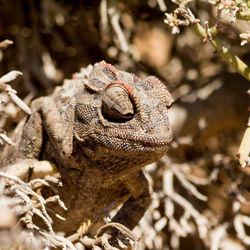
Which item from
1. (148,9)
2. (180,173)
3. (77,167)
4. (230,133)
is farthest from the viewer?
(230,133)

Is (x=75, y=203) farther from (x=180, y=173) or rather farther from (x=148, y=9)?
(x=148, y=9)

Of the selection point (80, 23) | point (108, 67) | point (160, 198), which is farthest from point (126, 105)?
point (80, 23)

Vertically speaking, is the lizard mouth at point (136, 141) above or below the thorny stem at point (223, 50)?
below

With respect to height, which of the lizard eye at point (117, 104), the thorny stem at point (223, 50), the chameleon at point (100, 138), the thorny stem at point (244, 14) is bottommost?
the chameleon at point (100, 138)

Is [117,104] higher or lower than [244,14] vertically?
lower

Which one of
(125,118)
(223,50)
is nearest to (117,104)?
(125,118)

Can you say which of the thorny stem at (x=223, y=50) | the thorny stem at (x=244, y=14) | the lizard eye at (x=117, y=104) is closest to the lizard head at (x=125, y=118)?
the lizard eye at (x=117, y=104)

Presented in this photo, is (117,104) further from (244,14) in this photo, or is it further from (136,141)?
(244,14)

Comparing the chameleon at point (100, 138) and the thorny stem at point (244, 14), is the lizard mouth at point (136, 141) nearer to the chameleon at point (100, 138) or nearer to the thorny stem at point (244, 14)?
the chameleon at point (100, 138)
